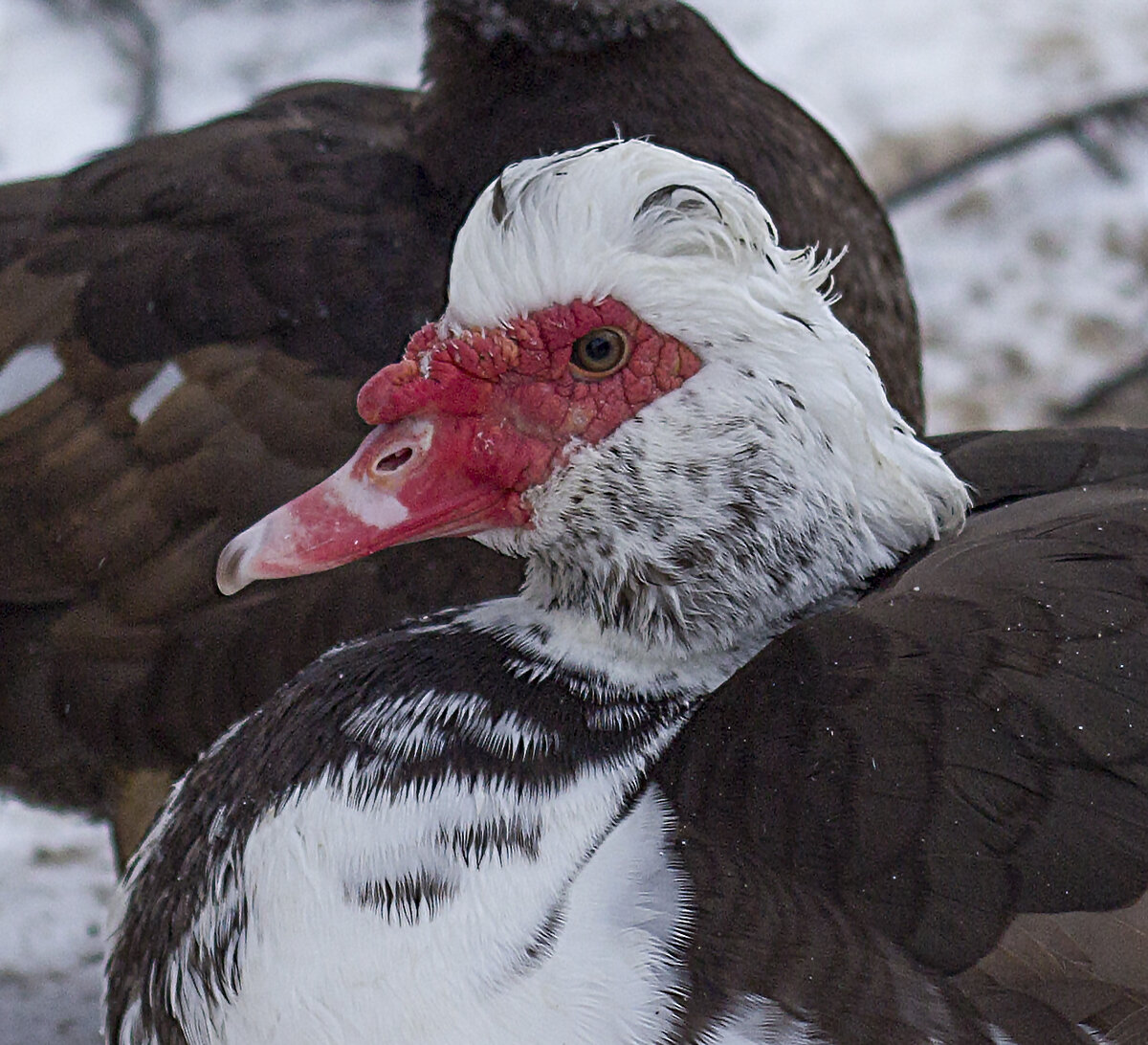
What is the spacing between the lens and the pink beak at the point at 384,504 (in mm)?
1813

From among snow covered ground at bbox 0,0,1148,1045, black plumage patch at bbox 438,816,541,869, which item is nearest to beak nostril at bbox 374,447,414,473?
black plumage patch at bbox 438,816,541,869

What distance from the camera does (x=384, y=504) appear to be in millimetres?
1837

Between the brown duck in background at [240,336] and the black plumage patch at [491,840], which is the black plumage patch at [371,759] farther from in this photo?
the brown duck in background at [240,336]

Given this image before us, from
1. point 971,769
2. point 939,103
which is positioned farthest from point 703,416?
point 939,103

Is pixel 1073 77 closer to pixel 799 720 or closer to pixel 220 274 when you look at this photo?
pixel 220 274

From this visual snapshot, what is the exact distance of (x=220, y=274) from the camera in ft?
8.78

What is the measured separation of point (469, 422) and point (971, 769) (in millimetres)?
654

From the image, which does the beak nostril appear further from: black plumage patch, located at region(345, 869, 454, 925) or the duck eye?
black plumage patch, located at region(345, 869, 454, 925)

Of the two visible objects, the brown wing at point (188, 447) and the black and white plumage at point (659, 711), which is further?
the brown wing at point (188, 447)

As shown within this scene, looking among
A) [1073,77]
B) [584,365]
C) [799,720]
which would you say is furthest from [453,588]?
[1073,77]

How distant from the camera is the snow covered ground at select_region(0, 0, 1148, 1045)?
444cm

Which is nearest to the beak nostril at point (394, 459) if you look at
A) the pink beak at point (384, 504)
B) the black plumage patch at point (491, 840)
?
the pink beak at point (384, 504)

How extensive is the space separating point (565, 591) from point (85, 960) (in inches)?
59.6

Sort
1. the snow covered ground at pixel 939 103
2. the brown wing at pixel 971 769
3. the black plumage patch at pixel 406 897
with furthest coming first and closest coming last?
the snow covered ground at pixel 939 103
the black plumage patch at pixel 406 897
the brown wing at pixel 971 769
